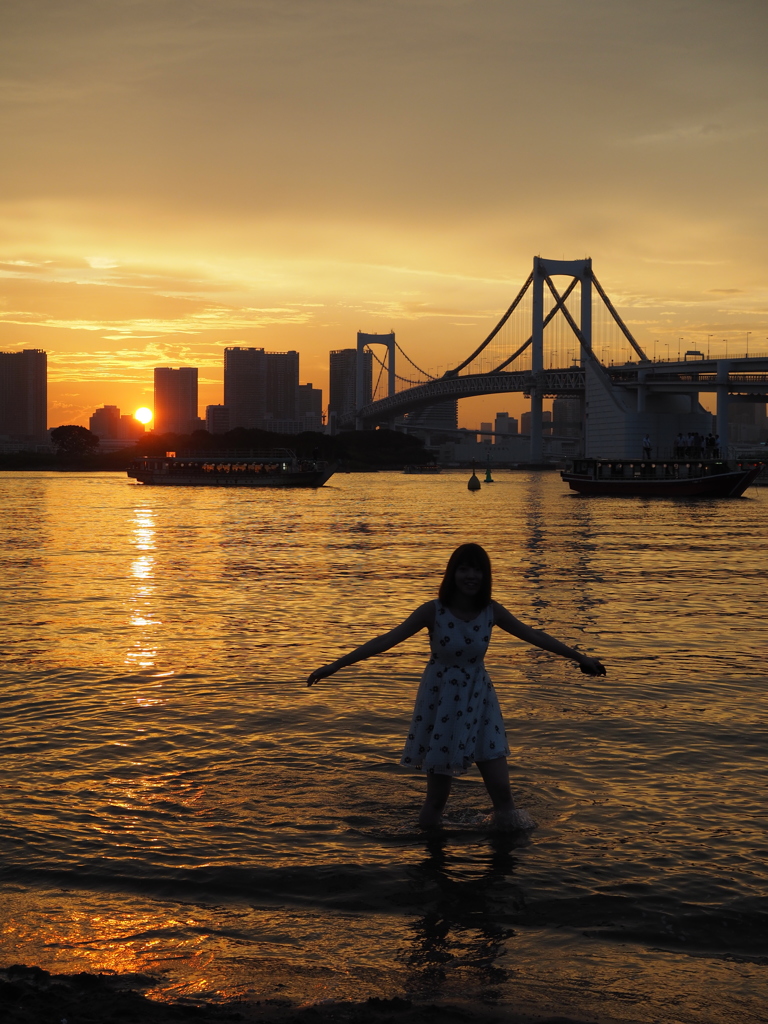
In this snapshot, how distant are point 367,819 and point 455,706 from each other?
1.04m

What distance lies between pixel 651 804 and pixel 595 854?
931 millimetres

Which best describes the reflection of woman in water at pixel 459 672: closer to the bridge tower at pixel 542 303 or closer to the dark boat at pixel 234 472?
the dark boat at pixel 234 472

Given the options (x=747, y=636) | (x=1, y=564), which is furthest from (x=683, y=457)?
(x=747, y=636)

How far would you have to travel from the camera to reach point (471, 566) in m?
5.27

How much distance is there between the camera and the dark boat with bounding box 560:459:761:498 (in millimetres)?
68625

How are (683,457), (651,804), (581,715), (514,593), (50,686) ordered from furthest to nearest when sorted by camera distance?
(683,457) → (514,593) → (50,686) → (581,715) → (651,804)

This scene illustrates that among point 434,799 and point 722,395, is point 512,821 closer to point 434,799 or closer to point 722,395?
point 434,799

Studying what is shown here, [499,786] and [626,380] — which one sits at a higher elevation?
[626,380]

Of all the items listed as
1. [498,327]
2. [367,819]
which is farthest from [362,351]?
[367,819]

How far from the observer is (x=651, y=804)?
20.6 ft

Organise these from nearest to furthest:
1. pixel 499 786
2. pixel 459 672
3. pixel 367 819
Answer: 1. pixel 459 672
2. pixel 499 786
3. pixel 367 819

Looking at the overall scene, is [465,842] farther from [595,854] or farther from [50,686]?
[50,686]

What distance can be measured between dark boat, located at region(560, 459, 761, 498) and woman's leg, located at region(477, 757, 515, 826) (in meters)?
64.9

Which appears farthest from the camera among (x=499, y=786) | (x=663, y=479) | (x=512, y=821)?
(x=663, y=479)
